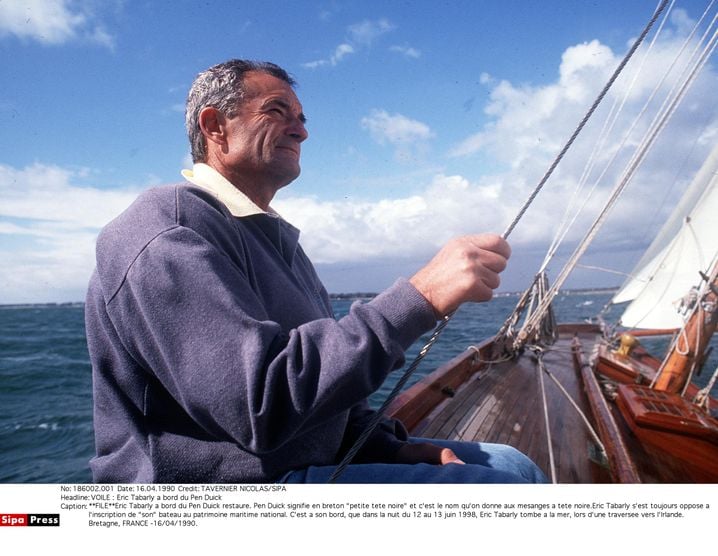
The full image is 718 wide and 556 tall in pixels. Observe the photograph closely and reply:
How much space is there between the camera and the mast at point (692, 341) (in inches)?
96.0

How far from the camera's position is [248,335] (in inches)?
18.8

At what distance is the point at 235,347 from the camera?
1.55 ft

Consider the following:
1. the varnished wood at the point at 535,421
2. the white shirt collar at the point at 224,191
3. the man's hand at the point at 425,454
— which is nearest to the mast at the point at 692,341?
the varnished wood at the point at 535,421

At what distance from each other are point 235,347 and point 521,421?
81.7 inches

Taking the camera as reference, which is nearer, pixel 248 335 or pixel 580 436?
pixel 248 335

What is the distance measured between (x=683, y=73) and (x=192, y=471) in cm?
389

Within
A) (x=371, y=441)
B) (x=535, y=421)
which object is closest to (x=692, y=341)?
(x=535, y=421)

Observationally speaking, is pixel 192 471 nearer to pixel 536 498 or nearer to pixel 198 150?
pixel 198 150

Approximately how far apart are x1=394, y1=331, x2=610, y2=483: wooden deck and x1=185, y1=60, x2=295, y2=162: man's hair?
1.41 metres

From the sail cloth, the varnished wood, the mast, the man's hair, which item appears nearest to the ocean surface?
the varnished wood

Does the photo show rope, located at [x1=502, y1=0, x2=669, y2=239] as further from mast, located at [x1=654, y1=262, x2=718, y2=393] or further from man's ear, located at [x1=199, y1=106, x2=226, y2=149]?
mast, located at [x1=654, y1=262, x2=718, y2=393]

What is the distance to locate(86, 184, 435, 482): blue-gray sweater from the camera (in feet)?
1.56

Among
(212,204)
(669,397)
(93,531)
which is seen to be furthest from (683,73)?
(93,531)

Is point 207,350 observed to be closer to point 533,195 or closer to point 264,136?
point 264,136
